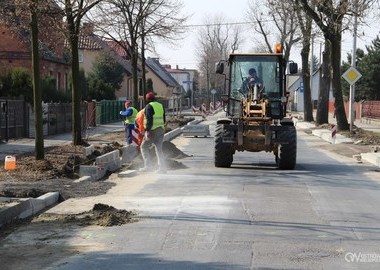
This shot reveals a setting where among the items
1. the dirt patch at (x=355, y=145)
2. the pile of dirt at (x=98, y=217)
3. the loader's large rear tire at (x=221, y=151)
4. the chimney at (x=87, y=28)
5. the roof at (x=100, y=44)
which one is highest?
the roof at (x=100, y=44)

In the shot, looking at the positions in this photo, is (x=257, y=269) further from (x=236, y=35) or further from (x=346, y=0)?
(x=236, y=35)

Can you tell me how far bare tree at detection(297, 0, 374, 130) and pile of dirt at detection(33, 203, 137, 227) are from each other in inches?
701

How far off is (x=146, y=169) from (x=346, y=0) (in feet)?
48.9

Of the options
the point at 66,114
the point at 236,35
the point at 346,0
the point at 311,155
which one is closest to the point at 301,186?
the point at 311,155

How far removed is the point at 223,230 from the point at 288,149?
826 cm

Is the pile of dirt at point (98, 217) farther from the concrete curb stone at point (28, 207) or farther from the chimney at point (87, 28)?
the chimney at point (87, 28)

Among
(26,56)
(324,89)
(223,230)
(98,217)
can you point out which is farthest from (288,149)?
(26,56)

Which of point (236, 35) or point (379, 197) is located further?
point (236, 35)

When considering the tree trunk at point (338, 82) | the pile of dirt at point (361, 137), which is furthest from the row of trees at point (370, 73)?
the pile of dirt at point (361, 137)

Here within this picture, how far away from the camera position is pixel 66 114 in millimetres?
32281

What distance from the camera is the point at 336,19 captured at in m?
29.4

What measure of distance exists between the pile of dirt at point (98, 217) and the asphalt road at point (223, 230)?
8.8 inches

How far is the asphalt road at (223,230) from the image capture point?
22.6ft

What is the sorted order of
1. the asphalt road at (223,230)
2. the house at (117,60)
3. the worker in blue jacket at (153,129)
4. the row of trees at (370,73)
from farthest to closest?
the row of trees at (370,73), the house at (117,60), the worker in blue jacket at (153,129), the asphalt road at (223,230)
